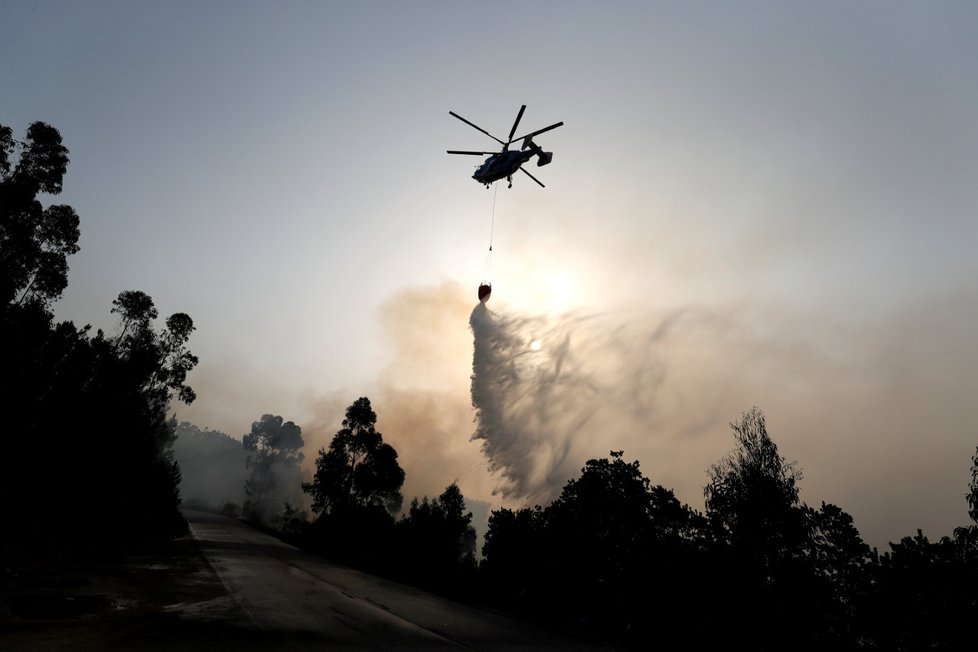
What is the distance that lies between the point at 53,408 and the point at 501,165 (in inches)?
1430

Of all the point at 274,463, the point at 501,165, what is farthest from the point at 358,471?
the point at 274,463

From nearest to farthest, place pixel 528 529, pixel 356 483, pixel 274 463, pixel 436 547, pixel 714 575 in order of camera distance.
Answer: pixel 714 575
pixel 528 529
pixel 436 547
pixel 356 483
pixel 274 463

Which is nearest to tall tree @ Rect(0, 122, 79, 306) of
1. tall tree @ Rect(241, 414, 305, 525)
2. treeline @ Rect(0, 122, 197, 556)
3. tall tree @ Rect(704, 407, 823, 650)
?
treeline @ Rect(0, 122, 197, 556)

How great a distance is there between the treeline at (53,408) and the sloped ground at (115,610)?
8.31 metres

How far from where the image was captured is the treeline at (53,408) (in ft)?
96.9

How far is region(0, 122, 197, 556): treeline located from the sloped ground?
831cm

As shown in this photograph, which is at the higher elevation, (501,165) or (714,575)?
(501,165)

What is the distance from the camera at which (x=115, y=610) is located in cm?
1282

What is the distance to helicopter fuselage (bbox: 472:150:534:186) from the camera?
28.1 m

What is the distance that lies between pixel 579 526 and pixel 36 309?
134 ft

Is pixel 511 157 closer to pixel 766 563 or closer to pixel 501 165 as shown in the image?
pixel 501 165

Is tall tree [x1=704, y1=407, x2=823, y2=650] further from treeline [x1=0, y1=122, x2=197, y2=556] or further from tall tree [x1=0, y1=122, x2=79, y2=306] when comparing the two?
tall tree [x1=0, y1=122, x2=79, y2=306]

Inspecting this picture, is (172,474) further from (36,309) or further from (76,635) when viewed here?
(76,635)

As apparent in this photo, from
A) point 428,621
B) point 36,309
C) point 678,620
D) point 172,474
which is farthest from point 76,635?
point 172,474
